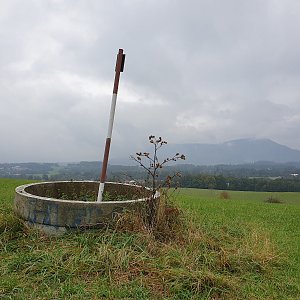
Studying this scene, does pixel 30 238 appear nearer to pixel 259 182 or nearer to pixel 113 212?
pixel 113 212

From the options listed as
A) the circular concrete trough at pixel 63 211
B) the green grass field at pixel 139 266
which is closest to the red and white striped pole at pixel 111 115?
the circular concrete trough at pixel 63 211

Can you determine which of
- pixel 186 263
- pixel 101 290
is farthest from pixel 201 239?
pixel 101 290

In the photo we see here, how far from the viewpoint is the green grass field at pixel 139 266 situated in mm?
3523

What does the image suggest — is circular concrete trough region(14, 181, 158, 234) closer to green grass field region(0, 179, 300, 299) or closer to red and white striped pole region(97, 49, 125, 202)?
green grass field region(0, 179, 300, 299)

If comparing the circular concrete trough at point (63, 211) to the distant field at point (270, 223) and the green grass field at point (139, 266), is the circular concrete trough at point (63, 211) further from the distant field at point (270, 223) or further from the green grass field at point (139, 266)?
the distant field at point (270, 223)

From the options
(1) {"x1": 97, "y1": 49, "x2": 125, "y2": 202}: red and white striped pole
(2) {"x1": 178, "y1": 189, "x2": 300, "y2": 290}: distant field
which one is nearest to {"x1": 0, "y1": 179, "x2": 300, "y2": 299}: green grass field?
(2) {"x1": 178, "y1": 189, "x2": 300, "y2": 290}: distant field

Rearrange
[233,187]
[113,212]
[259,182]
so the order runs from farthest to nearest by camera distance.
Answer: [259,182] → [233,187] → [113,212]

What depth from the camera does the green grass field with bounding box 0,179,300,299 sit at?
3523 mm

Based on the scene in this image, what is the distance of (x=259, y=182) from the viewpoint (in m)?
33.0

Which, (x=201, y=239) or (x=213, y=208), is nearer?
(x=201, y=239)

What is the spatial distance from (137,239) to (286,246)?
2.82m

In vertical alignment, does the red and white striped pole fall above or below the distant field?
above

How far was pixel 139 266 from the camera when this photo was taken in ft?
13.2

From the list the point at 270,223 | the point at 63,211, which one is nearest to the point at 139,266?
the point at 63,211
